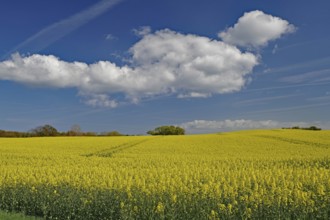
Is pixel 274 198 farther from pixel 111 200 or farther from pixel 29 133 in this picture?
pixel 29 133

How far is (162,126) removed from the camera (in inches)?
3494

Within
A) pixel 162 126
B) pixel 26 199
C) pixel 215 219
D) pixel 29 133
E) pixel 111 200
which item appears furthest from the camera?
pixel 162 126

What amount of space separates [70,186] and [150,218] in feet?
19.8

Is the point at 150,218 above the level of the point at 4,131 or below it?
below

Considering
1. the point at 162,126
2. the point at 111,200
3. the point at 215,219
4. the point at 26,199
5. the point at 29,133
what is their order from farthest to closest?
the point at 162,126
the point at 29,133
the point at 26,199
the point at 111,200
the point at 215,219

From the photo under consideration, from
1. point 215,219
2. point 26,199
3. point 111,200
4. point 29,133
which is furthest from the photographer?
point 29,133

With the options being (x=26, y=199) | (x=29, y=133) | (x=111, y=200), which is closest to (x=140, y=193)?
(x=111, y=200)

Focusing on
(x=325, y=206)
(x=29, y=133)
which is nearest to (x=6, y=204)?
(x=325, y=206)

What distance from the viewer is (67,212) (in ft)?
44.8

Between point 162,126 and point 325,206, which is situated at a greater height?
point 162,126

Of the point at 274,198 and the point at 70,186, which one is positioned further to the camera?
the point at 70,186

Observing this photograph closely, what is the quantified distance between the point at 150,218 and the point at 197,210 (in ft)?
4.52

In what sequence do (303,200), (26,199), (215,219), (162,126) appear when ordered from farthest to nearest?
(162,126) → (26,199) → (303,200) → (215,219)

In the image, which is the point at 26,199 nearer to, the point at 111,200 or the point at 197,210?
the point at 111,200
